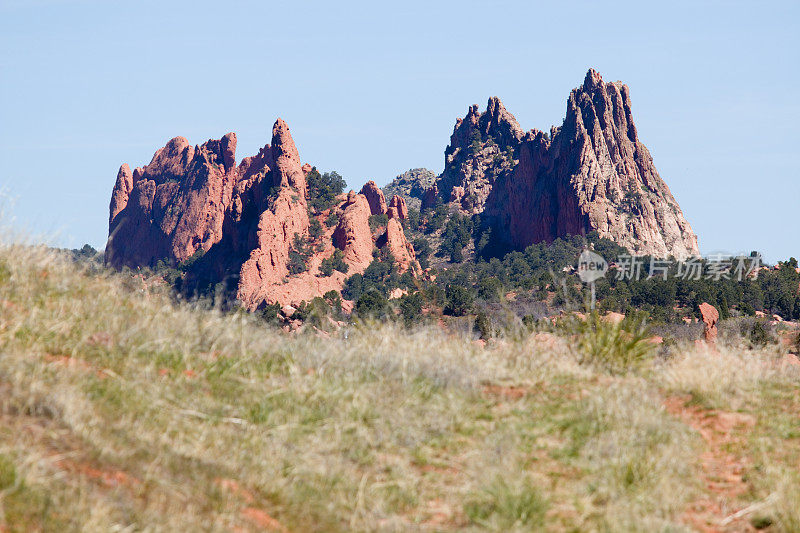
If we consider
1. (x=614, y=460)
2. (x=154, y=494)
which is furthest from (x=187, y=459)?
(x=614, y=460)

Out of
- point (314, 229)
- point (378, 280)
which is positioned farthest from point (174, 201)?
point (378, 280)

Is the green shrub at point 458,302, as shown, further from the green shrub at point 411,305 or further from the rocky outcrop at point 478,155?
the rocky outcrop at point 478,155

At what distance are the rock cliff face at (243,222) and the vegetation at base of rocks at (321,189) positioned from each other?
872mm

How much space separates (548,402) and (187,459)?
323 cm

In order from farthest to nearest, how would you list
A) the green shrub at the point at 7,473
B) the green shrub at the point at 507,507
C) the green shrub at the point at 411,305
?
the green shrub at the point at 411,305, the green shrub at the point at 507,507, the green shrub at the point at 7,473

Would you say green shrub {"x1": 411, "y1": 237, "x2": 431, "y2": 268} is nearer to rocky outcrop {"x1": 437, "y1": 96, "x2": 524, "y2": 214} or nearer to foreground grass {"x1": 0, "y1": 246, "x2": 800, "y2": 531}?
rocky outcrop {"x1": 437, "y1": 96, "x2": 524, "y2": 214}

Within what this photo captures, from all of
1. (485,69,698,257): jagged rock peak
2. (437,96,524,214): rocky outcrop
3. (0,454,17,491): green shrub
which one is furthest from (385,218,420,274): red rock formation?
(0,454,17,491): green shrub

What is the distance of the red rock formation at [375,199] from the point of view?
10500cm

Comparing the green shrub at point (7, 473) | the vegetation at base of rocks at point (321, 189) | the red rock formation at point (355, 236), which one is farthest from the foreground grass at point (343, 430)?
the vegetation at base of rocks at point (321, 189)

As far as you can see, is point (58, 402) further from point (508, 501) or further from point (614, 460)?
point (614, 460)

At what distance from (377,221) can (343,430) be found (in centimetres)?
9412

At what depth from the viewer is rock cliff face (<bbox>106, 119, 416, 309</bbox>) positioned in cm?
8538

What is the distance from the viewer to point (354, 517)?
4.56 m

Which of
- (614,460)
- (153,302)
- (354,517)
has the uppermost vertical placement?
(153,302)
